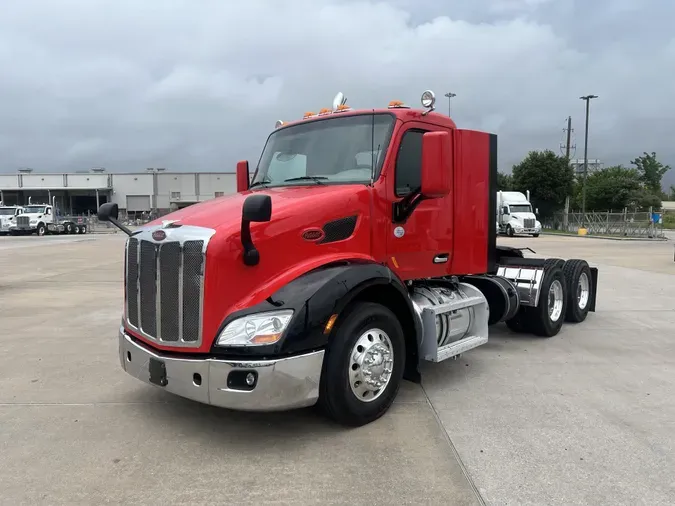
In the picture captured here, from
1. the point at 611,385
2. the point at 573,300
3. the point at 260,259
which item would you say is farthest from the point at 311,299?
the point at 573,300

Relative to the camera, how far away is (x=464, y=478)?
131 inches

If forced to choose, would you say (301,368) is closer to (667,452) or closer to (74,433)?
(74,433)

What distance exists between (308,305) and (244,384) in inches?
26.6

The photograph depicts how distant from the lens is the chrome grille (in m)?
3.63

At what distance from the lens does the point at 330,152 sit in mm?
4816

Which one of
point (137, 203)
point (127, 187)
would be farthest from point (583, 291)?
point (127, 187)

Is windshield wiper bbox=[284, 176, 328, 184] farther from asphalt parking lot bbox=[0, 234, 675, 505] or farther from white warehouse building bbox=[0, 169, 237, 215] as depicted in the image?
white warehouse building bbox=[0, 169, 237, 215]

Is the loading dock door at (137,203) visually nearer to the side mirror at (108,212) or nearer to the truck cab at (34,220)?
the truck cab at (34,220)

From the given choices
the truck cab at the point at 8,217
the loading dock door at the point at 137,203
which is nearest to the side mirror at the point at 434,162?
the truck cab at the point at 8,217

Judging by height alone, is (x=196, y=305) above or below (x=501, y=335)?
above

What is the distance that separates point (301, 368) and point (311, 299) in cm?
48

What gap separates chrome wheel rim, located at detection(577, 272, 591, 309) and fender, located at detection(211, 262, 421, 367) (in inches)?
204

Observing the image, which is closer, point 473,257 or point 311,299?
point 311,299

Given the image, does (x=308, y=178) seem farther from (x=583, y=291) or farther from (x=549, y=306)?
(x=583, y=291)
